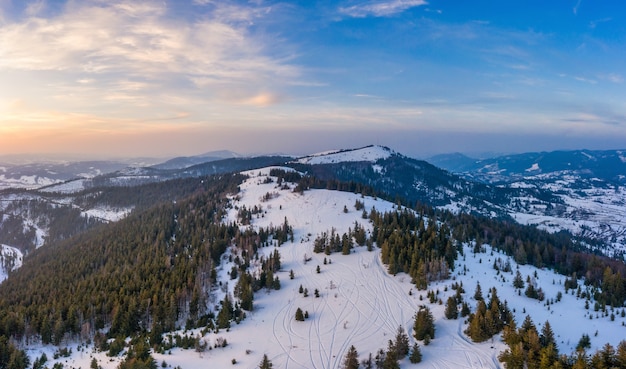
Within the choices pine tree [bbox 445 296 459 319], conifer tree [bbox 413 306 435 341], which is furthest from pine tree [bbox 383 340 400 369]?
pine tree [bbox 445 296 459 319]

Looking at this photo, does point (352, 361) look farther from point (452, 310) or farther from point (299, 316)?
point (452, 310)

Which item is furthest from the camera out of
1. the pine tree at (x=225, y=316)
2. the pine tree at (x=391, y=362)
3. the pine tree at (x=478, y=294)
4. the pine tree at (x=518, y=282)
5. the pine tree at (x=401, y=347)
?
the pine tree at (x=518, y=282)

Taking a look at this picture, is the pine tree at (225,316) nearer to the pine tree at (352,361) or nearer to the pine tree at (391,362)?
the pine tree at (352,361)

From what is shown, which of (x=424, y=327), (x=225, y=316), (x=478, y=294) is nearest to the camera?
(x=424, y=327)

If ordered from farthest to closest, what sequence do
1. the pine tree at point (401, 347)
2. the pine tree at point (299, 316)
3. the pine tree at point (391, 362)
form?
the pine tree at point (299, 316)
the pine tree at point (401, 347)
the pine tree at point (391, 362)

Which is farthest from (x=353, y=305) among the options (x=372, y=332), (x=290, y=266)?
(x=290, y=266)

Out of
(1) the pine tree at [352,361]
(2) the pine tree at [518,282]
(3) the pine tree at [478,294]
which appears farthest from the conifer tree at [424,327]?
(2) the pine tree at [518,282]

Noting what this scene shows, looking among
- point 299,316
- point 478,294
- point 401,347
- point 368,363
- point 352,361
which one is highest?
point 478,294

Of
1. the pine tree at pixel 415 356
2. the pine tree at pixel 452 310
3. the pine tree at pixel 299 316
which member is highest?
the pine tree at pixel 452 310

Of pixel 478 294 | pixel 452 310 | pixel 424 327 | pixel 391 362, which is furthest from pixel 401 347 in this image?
pixel 478 294
